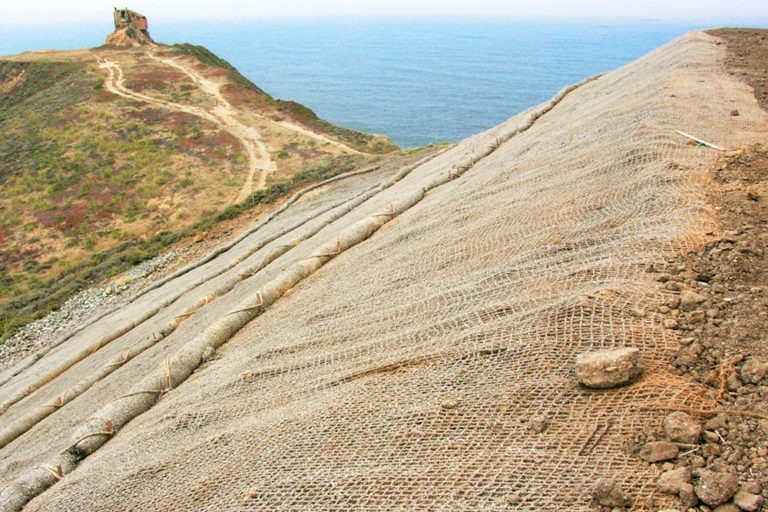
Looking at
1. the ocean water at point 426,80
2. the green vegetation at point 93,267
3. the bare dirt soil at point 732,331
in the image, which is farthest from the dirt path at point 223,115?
the ocean water at point 426,80

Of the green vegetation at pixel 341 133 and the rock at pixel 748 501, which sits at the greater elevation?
the green vegetation at pixel 341 133

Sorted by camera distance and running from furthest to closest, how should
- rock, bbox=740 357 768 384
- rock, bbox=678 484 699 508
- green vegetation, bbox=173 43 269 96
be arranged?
green vegetation, bbox=173 43 269 96 → rock, bbox=740 357 768 384 → rock, bbox=678 484 699 508

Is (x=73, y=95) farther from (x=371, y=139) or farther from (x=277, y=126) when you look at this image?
(x=371, y=139)

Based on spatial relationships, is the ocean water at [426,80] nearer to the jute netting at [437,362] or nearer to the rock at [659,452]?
the jute netting at [437,362]

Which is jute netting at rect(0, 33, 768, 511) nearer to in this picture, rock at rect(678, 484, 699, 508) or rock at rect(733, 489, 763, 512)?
rock at rect(678, 484, 699, 508)

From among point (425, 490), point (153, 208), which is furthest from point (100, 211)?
point (425, 490)

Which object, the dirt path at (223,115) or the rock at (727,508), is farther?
the dirt path at (223,115)

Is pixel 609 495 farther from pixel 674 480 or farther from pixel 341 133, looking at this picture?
pixel 341 133

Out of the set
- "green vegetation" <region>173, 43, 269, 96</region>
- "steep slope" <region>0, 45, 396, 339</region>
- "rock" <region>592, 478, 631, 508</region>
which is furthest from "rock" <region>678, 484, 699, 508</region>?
"green vegetation" <region>173, 43, 269, 96</region>
